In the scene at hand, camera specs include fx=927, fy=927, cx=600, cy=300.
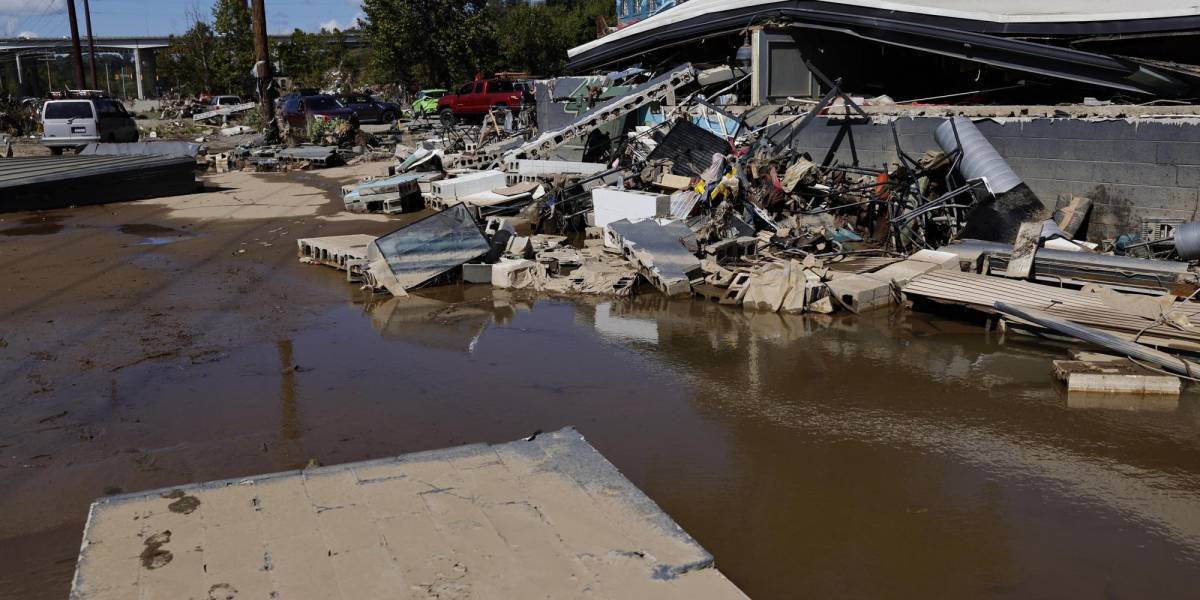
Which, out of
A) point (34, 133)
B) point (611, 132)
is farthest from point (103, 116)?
point (611, 132)

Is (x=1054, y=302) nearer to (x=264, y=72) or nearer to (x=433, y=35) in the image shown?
(x=264, y=72)

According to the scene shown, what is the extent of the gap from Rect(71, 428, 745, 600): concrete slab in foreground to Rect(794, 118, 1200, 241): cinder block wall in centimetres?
811

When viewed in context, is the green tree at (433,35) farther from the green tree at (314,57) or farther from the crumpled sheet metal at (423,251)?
the crumpled sheet metal at (423,251)

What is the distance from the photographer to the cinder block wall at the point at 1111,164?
966 cm

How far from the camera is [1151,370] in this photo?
270 inches

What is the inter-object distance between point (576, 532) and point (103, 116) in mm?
26699

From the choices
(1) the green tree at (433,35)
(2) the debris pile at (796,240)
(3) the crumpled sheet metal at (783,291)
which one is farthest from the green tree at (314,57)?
(3) the crumpled sheet metal at (783,291)

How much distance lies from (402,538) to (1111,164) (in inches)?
369

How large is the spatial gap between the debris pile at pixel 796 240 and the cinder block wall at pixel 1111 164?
278 mm

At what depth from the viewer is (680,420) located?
6418mm

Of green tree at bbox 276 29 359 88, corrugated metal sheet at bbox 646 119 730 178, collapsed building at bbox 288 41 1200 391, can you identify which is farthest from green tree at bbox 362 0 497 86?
corrugated metal sheet at bbox 646 119 730 178

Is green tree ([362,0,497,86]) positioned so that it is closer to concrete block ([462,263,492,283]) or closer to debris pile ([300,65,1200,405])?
debris pile ([300,65,1200,405])

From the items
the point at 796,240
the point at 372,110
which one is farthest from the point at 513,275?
the point at 372,110

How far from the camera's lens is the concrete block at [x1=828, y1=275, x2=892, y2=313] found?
8953 millimetres
